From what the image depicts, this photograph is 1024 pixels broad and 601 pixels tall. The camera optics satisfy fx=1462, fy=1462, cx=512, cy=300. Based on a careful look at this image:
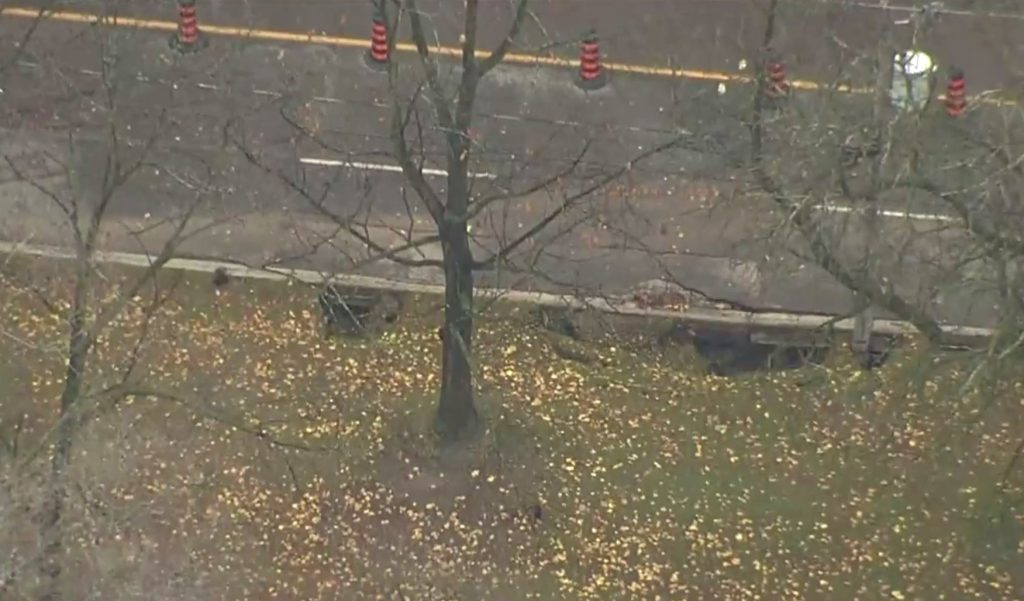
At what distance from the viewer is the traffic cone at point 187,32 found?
19.6m

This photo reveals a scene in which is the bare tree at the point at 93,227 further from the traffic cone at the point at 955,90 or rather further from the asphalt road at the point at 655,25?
the traffic cone at the point at 955,90

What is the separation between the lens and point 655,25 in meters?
20.8

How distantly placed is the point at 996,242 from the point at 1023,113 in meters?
1.00

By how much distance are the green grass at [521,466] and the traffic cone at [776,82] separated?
2.80 meters

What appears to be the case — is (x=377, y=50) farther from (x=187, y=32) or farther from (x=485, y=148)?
(x=485, y=148)

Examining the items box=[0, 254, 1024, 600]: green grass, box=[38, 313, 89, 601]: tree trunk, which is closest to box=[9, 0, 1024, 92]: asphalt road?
box=[0, 254, 1024, 600]: green grass

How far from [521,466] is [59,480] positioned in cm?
523

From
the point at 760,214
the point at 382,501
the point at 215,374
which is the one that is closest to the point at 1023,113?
the point at 760,214

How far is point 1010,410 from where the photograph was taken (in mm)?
15172

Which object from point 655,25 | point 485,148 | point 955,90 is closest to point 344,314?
point 485,148

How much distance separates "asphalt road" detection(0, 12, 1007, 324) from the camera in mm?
16859

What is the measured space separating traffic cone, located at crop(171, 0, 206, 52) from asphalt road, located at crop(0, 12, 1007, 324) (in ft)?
0.60

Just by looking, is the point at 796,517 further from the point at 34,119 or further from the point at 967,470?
the point at 34,119

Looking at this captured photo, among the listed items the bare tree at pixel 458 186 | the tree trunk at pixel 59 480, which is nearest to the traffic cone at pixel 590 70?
the bare tree at pixel 458 186
